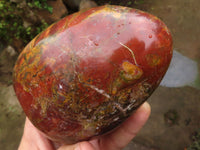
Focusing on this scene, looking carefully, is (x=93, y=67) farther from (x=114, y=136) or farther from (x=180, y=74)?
(x=180, y=74)

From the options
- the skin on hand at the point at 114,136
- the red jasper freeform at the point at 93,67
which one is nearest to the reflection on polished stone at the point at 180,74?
the skin on hand at the point at 114,136

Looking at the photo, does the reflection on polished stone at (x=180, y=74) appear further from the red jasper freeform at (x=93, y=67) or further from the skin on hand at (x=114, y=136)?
the red jasper freeform at (x=93, y=67)

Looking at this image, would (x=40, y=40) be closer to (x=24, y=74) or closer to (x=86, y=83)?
(x=24, y=74)

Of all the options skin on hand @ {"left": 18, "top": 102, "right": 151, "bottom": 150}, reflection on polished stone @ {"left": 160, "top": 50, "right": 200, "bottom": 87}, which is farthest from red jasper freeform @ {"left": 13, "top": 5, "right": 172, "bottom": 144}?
reflection on polished stone @ {"left": 160, "top": 50, "right": 200, "bottom": 87}

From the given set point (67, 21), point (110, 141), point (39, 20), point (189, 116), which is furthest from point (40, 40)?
point (189, 116)

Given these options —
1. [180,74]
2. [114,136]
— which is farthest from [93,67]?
[180,74]

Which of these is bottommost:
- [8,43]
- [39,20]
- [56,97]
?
[8,43]

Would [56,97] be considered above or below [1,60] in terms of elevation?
above

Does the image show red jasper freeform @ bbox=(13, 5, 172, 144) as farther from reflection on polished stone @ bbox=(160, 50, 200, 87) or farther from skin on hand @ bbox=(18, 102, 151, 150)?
reflection on polished stone @ bbox=(160, 50, 200, 87)
